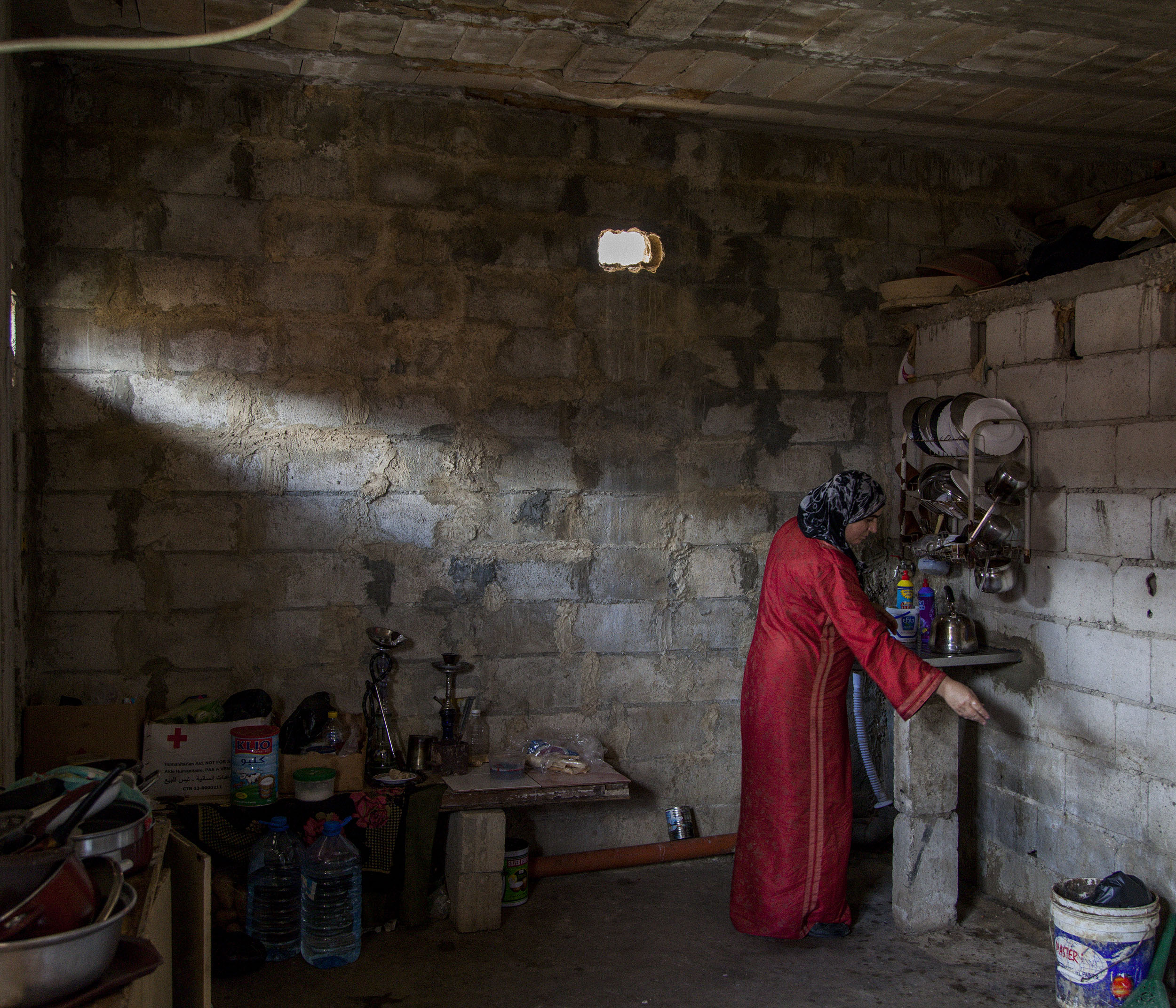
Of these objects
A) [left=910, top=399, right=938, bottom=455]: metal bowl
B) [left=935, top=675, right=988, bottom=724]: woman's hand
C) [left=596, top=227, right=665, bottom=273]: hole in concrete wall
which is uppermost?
[left=596, top=227, right=665, bottom=273]: hole in concrete wall

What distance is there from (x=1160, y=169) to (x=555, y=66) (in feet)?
9.33

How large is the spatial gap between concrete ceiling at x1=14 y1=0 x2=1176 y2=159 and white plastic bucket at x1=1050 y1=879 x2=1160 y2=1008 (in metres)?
2.58

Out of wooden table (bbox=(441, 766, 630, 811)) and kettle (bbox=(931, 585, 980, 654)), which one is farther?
kettle (bbox=(931, 585, 980, 654))

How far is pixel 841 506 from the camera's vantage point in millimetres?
3293

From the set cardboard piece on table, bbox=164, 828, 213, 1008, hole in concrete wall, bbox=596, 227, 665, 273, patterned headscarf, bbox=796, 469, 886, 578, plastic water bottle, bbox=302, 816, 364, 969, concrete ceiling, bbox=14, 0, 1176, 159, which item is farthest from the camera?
hole in concrete wall, bbox=596, 227, 665, 273

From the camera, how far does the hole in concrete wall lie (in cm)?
394

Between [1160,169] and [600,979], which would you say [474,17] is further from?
[1160,169]

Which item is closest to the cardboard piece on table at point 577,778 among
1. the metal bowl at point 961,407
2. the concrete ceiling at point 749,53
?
the metal bowl at point 961,407

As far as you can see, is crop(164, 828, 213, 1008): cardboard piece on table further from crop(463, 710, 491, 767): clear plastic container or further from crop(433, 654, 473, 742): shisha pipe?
crop(463, 710, 491, 767): clear plastic container

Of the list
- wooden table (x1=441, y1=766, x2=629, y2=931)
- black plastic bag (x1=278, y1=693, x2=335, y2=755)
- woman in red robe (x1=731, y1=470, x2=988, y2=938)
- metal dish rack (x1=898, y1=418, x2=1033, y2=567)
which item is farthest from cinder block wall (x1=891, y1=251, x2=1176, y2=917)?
black plastic bag (x1=278, y1=693, x2=335, y2=755)

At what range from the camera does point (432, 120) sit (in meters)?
3.71

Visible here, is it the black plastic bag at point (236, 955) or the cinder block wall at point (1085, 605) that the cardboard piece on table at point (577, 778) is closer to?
the black plastic bag at point (236, 955)

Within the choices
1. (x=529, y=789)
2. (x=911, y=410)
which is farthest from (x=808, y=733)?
(x=911, y=410)

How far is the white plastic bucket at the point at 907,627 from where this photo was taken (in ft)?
12.1
